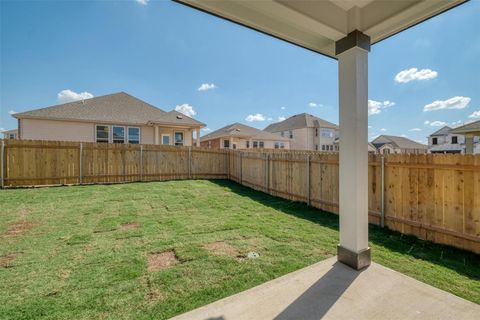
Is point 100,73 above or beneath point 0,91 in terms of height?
above

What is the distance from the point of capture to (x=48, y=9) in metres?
7.14

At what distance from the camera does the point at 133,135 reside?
49.4 ft

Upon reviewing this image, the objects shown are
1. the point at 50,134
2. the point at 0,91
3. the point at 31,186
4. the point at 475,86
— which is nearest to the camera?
the point at 31,186

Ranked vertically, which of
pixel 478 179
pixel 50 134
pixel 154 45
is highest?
pixel 154 45

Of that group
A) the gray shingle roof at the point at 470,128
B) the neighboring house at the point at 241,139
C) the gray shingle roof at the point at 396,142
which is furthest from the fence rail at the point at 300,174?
the gray shingle roof at the point at 396,142

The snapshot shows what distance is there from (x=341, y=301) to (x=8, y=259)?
458 centimetres

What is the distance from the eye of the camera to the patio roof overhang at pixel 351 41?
252 centimetres

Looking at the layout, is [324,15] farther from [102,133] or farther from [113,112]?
[113,112]

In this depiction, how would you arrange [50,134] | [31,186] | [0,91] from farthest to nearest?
[50,134] → [0,91] → [31,186]

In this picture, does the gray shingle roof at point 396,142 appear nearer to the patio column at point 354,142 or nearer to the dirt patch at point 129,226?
the patio column at point 354,142

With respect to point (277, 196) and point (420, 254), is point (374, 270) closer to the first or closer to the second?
point (420, 254)

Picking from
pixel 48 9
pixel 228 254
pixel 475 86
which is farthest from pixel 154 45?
pixel 475 86

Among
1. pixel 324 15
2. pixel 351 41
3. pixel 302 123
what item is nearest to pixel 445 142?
pixel 302 123

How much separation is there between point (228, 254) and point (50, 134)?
15.5 m
